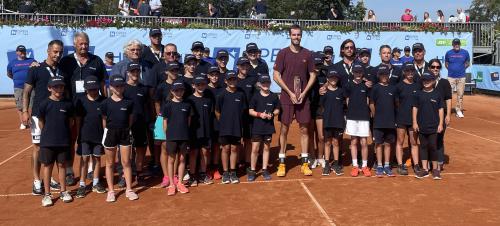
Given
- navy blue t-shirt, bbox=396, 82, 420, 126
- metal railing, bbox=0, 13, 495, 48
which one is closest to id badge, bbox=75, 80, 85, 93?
navy blue t-shirt, bbox=396, 82, 420, 126

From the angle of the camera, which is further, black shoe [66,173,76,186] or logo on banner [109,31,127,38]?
logo on banner [109,31,127,38]

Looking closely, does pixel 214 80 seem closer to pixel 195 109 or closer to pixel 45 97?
pixel 195 109

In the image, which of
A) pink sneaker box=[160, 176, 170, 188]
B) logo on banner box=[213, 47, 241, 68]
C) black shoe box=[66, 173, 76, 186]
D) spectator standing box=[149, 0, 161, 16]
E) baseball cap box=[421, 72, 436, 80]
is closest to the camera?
pink sneaker box=[160, 176, 170, 188]

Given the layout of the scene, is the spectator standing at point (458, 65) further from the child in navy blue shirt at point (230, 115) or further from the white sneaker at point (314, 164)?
the child in navy blue shirt at point (230, 115)

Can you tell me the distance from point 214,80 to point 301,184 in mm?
2041

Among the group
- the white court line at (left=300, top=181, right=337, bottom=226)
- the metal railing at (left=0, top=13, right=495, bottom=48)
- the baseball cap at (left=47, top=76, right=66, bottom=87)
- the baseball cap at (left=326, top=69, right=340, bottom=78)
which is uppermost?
the metal railing at (left=0, top=13, right=495, bottom=48)

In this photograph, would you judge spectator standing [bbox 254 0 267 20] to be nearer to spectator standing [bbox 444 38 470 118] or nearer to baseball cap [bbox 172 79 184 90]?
spectator standing [bbox 444 38 470 118]

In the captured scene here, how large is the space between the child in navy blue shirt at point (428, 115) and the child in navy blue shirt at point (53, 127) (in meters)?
5.08

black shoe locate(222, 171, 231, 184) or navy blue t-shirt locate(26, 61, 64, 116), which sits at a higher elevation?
navy blue t-shirt locate(26, 61, 64, 116)

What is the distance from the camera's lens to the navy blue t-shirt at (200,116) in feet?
21.0

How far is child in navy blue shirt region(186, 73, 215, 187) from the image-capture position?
21.0 feet

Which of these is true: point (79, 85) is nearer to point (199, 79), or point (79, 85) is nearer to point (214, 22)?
point (199, 79)

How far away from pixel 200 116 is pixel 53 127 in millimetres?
1948

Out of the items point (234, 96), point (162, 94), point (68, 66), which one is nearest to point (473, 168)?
point (234, 96)
